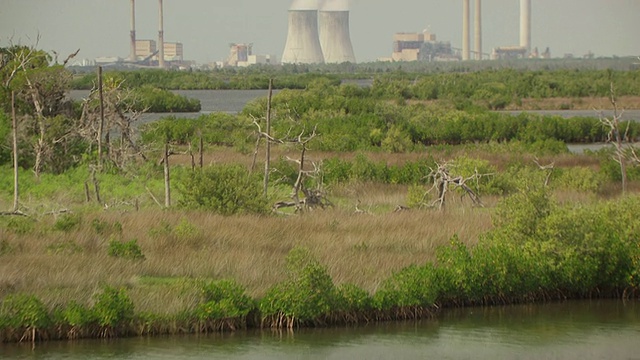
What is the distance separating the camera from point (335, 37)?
155m

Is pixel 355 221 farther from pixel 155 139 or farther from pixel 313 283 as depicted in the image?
pixel 155 139

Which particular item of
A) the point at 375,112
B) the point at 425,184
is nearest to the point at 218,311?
the point at 425,184

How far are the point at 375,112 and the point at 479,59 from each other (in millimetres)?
134297

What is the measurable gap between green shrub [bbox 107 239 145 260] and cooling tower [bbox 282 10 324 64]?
12625 cm

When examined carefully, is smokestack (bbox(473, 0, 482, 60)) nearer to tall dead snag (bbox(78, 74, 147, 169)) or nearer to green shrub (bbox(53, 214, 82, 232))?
tall dead snag (bbox(78, 74, 147, 169))

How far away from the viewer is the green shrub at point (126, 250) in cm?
1745

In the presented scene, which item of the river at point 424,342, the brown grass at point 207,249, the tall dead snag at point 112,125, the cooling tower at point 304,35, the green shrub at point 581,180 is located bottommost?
the river at point 424,342

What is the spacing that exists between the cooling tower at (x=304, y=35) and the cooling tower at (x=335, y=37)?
149 inches

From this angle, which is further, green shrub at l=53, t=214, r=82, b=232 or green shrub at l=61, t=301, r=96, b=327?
green shrub at l=53, t=214, r=82, b=232

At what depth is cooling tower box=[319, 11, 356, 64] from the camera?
152375 millimetres

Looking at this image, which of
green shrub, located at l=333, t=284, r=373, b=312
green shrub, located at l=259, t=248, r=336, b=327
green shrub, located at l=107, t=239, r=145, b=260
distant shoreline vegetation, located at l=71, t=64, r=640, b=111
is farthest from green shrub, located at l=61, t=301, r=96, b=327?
distant shoreline vegetation, located at l=71, t=64, r=640, b=111

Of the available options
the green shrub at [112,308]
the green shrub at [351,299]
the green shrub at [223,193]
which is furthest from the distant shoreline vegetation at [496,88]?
the green shrub at [112,308]

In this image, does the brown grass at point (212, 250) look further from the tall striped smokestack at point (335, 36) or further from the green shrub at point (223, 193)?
the tall striped smokestack at point (335, 36)

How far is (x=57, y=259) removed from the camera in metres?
16.8
